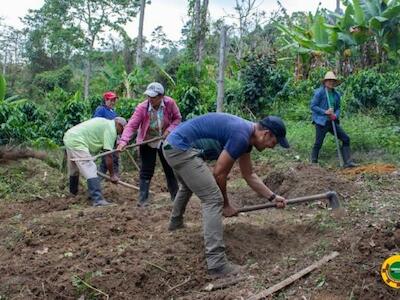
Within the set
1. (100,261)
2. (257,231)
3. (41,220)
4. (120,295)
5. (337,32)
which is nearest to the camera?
(120,295)

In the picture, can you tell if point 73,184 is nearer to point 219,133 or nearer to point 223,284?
point 219,133

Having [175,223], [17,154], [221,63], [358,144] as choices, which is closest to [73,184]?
[17,154]

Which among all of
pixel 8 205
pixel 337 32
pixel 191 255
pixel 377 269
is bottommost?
pixel 8 205

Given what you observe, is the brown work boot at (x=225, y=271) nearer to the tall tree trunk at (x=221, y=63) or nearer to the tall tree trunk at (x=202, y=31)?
the tall tree trunk at (x=221, y=63)

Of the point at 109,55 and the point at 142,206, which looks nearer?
the point at 142,206

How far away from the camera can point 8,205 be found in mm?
7676

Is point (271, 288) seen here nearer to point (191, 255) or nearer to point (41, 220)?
point (191, 255)

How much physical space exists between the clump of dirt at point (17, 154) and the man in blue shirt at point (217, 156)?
18.7 feet

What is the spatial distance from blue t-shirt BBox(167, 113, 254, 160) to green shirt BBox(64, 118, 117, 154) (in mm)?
2603

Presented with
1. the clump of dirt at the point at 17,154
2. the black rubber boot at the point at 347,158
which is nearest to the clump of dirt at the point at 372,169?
the black rubber boot at the point at 347,158

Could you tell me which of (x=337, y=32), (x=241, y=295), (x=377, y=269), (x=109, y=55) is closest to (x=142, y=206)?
(x=241, y=295)

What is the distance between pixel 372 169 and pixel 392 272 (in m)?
4.72

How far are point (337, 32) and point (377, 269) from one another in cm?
852

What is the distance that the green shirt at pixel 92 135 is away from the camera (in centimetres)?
712
